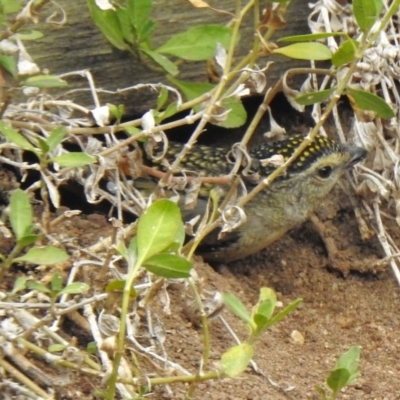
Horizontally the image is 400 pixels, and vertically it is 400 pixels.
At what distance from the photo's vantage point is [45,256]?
218cm

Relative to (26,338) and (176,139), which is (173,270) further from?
(176,139)

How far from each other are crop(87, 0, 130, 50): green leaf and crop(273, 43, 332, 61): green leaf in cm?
55

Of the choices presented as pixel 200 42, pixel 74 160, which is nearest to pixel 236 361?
pixel 74 160

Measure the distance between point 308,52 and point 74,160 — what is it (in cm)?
64

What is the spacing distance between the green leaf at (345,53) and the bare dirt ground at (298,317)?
0.77m

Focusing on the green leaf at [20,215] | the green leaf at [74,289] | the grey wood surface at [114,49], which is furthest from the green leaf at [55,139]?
the grey wood surface at [114,49]

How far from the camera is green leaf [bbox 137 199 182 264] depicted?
1.86 meters

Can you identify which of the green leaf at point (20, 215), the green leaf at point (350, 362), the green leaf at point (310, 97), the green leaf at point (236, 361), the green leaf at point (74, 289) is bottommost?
the green leaf at point (350, 362)


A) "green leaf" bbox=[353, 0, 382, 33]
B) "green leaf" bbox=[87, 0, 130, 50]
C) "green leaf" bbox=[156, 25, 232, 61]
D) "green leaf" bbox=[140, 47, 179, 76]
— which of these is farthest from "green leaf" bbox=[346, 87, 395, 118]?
"green leaf" bbox=[87, 0, 130, 50]

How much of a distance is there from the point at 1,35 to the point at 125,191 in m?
0.60

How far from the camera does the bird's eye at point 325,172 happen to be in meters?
3.47

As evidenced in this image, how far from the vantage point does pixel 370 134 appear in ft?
10.9

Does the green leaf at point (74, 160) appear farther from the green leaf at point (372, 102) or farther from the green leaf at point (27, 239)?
the green leaf at point (372, 102)

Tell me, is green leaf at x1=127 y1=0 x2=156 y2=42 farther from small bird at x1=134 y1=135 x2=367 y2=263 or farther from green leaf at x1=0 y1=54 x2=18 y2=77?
small bird at x1=134 y1=135 x2=367 y2=263
